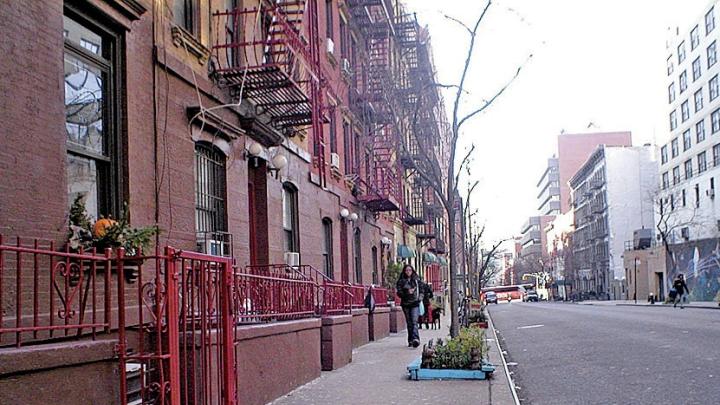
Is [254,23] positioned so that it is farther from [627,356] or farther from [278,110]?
[627,356]

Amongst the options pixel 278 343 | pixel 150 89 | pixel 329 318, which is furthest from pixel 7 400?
pixel 329 318

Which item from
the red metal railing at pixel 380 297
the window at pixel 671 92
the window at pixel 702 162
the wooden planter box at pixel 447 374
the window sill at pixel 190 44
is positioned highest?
the window at pixel 671 92

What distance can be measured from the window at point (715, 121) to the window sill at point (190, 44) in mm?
61303

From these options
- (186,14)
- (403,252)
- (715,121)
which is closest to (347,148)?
(403,252)

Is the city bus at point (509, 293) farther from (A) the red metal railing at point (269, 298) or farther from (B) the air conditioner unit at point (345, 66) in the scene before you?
(A) the red metal railing at point (269, 298)

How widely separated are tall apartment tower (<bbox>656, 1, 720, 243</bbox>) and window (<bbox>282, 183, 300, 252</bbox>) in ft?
179

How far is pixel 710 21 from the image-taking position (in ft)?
215

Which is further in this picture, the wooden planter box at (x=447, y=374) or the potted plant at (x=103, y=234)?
the wooden planter box at (x=447, y=374)

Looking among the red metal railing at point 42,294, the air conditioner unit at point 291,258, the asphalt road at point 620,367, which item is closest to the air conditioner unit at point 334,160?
the air conditioner unit at point 291,258

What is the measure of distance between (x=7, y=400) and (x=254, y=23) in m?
9.04

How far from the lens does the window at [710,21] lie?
212 feet

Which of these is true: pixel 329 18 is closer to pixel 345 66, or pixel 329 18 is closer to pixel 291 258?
pixel 345 66

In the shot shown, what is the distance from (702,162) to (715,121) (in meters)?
4.93

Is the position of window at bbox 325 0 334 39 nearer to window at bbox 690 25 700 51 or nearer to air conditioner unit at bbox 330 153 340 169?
air conditioner unit at bbox 330 153 340 169
